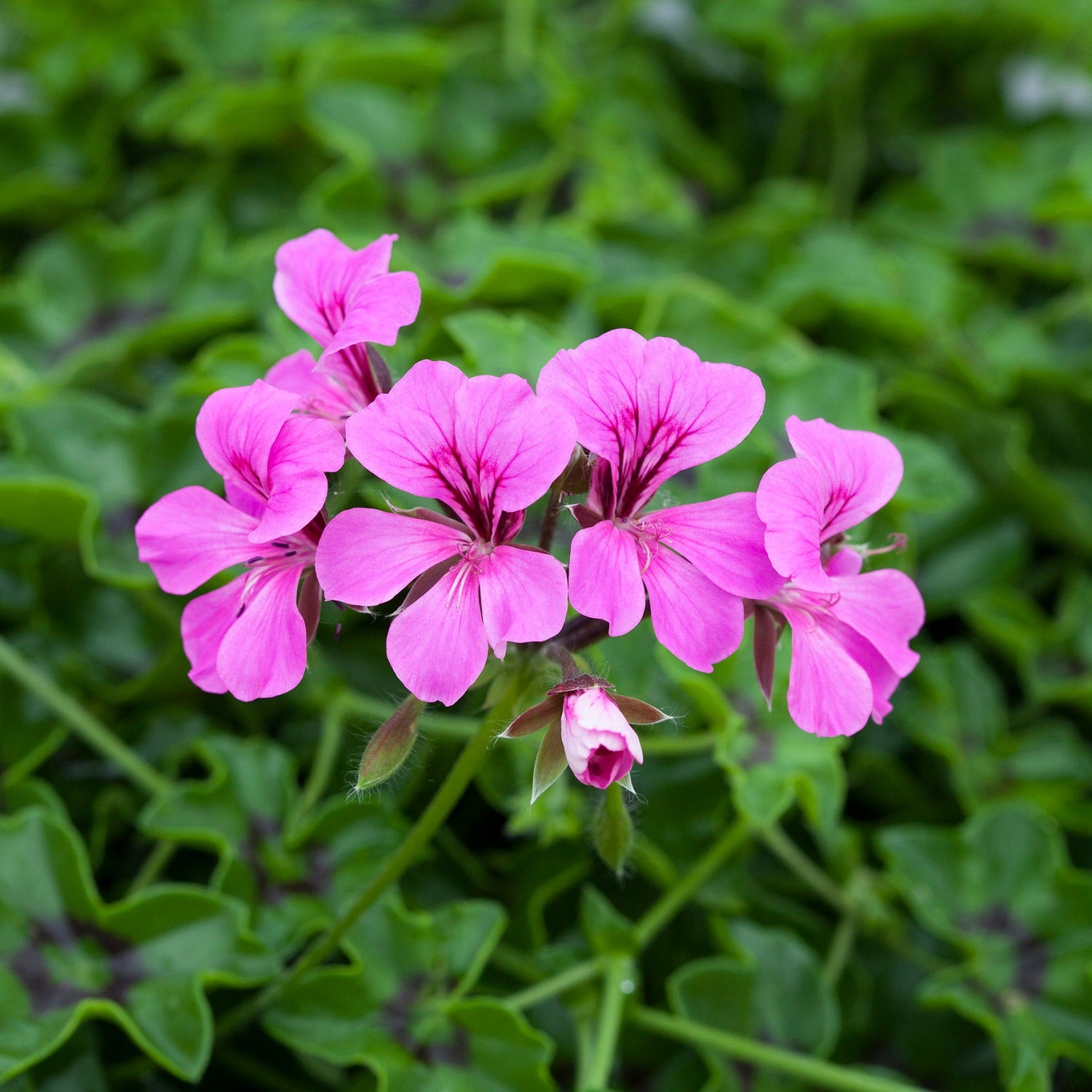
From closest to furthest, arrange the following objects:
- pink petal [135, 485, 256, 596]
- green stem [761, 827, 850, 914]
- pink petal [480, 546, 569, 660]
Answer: pink petal [480, 546, 569, 660]
pink petal [135, 485, 256, 596]
green stem [761, 827, 850, 914]

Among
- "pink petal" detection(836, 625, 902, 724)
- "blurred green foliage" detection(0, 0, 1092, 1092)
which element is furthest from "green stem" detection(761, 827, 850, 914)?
"pink petal" detection(836, 625, 902, 724)

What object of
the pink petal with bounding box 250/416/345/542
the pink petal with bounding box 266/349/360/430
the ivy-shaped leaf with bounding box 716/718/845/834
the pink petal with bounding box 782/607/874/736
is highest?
the pink petal with bounding box 250/416/345/542

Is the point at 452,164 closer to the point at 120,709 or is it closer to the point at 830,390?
the point at 830,390

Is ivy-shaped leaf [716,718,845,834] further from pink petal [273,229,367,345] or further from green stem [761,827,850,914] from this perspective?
pink petal [273,229,367,345]

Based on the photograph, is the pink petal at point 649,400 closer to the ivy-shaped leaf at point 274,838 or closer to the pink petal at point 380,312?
the pink petal at point 380,312

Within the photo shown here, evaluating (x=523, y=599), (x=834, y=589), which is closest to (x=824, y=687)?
(x=834, y=589)

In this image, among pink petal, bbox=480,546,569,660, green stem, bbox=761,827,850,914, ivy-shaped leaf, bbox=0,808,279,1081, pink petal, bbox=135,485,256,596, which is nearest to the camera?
pink petal, bbox=480,546,569,660
